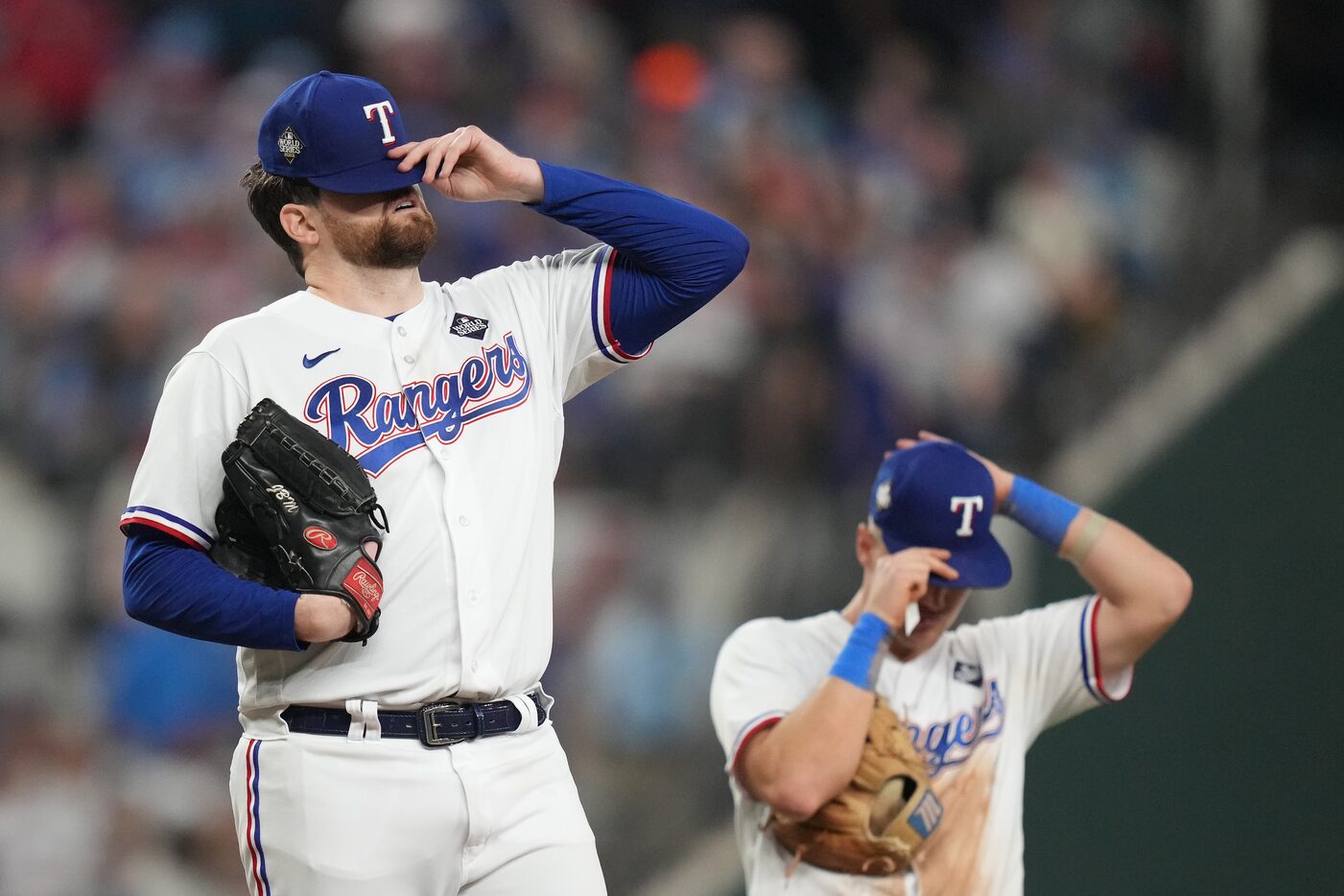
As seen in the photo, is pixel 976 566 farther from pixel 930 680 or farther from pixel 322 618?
pixel 322 618

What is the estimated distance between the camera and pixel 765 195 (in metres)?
7.26

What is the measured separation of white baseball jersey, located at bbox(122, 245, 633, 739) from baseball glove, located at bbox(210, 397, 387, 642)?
7 centimetres

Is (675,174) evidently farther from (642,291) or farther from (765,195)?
(642,291)

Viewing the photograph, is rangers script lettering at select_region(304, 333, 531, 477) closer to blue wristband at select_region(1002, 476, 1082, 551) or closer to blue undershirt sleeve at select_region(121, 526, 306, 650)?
blue undershirt sleeve at select_region(121, 526, 306, 650)

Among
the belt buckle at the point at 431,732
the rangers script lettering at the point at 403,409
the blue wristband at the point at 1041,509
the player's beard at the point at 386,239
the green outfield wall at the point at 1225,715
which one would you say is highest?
the player's beard at the point at 386,239

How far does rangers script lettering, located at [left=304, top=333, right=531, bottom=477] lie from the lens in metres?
2.37

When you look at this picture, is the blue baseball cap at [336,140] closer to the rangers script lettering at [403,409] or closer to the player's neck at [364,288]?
the player's neck at [364,288]

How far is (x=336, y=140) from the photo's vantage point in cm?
242

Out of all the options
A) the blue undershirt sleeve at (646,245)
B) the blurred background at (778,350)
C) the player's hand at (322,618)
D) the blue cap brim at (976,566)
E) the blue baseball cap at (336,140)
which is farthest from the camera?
the blurred background at (778,350)

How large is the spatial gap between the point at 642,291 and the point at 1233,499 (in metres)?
3.67

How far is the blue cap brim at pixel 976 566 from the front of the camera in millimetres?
2971

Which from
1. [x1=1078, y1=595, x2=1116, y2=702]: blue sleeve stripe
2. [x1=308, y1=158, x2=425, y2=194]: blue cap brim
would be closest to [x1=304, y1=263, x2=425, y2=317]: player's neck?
[x1=308, y1=158, x2=425, y2=194]: blue cap brim

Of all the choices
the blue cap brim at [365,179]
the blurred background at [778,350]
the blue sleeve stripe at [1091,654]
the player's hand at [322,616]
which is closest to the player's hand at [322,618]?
the player's hand at [322,616]

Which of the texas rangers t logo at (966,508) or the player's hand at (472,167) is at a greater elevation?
the player's hand at (472,167)
